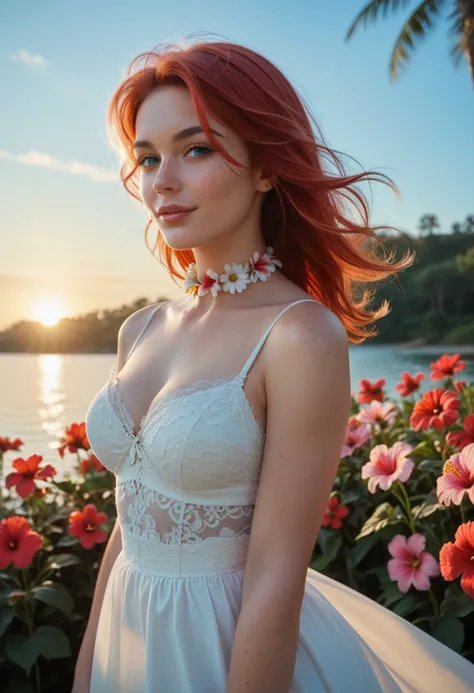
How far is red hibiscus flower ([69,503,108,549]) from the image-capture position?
6.86 feet

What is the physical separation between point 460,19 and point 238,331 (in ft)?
38.2

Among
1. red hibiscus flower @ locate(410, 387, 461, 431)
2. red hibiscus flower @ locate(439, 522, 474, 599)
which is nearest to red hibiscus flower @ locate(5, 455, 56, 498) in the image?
red hibiscus flower @ locate(410, 387, 461, 431)

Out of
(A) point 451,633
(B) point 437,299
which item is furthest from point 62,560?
(B) point 437,299

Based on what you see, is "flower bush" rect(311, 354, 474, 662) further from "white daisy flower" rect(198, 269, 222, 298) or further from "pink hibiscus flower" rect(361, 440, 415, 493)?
"white daisy flower" rect(198, 269, 222, 298)

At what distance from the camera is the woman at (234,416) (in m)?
1.13

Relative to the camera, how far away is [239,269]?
55.6 inches

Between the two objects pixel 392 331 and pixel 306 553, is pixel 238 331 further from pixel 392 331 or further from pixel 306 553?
pixel 392 331

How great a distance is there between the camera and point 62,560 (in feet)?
6.82

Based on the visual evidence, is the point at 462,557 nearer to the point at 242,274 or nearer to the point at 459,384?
the point at 242,274

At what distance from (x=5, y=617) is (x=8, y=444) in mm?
722

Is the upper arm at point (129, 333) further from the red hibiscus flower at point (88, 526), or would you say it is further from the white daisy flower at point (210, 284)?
the red hibiscus flower at point (88, 526)

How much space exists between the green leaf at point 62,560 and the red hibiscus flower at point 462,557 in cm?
114

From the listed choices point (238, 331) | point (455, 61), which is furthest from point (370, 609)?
point (455, 61)

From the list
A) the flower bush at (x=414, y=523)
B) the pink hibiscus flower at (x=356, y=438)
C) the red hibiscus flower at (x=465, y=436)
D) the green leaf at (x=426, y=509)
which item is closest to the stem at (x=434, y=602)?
the flower bush at (x=414, y=523)
